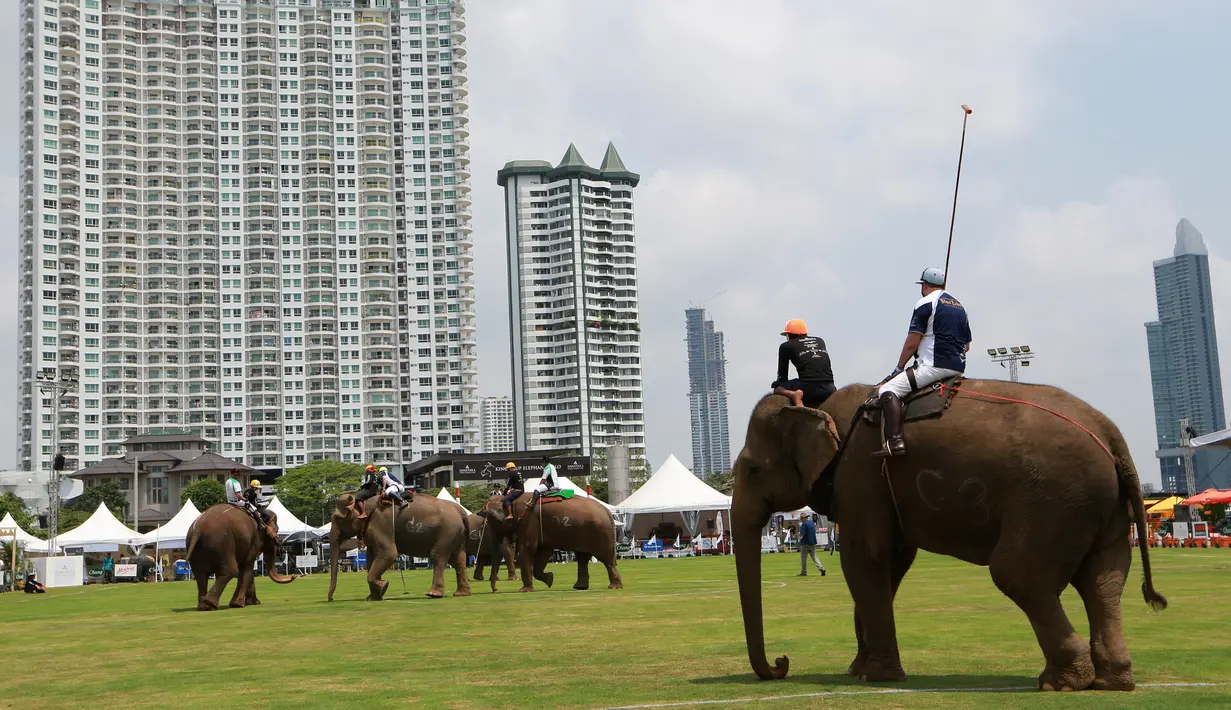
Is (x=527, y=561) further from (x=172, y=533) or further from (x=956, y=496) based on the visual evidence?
(x=172, y=533)

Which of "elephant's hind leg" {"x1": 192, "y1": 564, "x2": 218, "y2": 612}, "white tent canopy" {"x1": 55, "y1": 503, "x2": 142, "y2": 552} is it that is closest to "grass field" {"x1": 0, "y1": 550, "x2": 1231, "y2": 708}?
"elephant's hind leg" {"x1": 192, "y1": 564, "x2": 218, "y2": 612}

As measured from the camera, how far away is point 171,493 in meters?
170

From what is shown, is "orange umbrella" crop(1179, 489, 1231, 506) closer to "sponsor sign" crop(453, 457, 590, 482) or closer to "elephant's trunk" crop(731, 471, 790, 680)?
"elephant's trunk" crop(731, 471, 790, 680)

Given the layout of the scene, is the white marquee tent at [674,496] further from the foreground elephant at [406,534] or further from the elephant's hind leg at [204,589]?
the elephant's hind leg at [204,589]

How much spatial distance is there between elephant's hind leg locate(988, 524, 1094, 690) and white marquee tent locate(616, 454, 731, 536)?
59.2 metres

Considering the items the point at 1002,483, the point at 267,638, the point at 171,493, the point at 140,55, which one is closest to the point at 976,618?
Answer: the point at 1002,483

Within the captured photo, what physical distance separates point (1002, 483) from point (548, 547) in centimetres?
2094

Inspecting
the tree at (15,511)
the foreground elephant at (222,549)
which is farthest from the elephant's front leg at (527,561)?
the tree at (15,511)

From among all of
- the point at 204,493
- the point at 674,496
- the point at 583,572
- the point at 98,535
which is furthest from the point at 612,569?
the point at 204,493

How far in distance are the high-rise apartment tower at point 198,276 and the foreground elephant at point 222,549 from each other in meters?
169

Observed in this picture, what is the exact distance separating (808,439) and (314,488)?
147036mm

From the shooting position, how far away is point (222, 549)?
2623 centimetres

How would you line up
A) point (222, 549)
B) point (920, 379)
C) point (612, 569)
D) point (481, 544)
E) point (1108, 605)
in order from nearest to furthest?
1. point (1108, 605)
2. point (920, 379)
3. point (222, 549)
4. point (612, 569)
5. point (481, 544)

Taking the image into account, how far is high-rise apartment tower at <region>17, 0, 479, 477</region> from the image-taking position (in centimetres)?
18788
